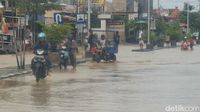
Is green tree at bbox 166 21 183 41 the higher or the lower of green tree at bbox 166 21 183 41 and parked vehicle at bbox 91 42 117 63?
the lower

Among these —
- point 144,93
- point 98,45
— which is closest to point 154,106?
point 144,93

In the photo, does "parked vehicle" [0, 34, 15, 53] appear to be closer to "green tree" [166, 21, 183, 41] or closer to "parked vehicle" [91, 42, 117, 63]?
"parked vehicle" [91, 42, 117, 63]

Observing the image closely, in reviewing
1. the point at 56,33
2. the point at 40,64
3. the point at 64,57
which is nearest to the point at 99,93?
the point at 40,64

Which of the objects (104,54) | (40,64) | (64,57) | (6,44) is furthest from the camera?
(6,44)

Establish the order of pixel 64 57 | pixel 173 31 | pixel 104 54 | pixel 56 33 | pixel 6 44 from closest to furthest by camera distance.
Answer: pixel 64 57 < pixel 56 33 < pixel 104 54 < pixel 6 44 < pixel 173 31

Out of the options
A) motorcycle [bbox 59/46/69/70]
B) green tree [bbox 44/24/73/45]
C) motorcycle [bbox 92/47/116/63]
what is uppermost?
green tree [bbox 44/24/73/45]

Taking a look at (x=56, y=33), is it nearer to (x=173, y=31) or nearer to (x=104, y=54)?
(x=104, y=54)

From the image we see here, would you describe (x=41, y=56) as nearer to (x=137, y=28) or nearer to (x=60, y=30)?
(x=60, y=30)

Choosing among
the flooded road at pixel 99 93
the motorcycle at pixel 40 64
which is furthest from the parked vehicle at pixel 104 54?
the motorcycle at pixel 40 64

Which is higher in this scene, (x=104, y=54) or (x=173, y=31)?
(x=104, y=54)

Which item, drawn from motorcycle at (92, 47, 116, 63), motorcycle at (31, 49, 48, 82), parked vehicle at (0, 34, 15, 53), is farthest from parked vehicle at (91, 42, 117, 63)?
motorcycle at (31, 49, 48, 82)

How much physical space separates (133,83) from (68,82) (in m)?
2.11

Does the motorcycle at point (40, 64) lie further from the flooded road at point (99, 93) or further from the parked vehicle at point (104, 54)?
the parked vehicle at point (104, 54)

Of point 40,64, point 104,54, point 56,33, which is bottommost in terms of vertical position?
point 104,54
